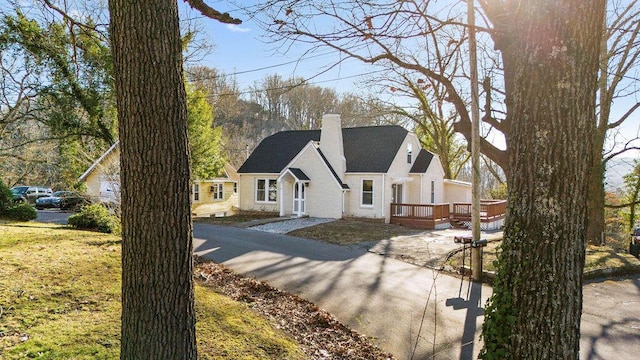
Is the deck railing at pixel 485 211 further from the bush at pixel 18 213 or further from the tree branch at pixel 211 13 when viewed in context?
the bush at pixel 18 213

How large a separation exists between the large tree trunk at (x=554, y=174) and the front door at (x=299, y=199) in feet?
64.9

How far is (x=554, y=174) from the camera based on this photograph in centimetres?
228

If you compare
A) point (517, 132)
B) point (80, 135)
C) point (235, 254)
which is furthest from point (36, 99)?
point (517, 132)

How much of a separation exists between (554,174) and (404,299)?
5.51 metres

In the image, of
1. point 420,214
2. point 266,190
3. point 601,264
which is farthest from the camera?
point 266,190

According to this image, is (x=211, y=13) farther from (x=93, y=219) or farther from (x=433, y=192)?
(x=433, y=192)

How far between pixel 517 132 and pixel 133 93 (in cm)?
266

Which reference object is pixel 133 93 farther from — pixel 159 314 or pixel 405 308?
pixel 405 308

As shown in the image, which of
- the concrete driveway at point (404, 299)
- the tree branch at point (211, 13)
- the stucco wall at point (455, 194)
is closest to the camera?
the tree branch at point (211, 13)

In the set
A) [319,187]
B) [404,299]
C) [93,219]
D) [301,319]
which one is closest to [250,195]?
[319,187]

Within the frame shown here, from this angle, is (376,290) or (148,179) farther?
(376,290)

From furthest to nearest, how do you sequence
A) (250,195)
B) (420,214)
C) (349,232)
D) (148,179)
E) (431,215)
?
(250,195), (420,214), (431,215), (349,232), (148,179)

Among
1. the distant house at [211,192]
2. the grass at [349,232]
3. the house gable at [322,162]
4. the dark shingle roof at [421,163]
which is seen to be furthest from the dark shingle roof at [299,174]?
the dark shingle roof at [421,163]

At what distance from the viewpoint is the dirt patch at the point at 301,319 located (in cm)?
480
